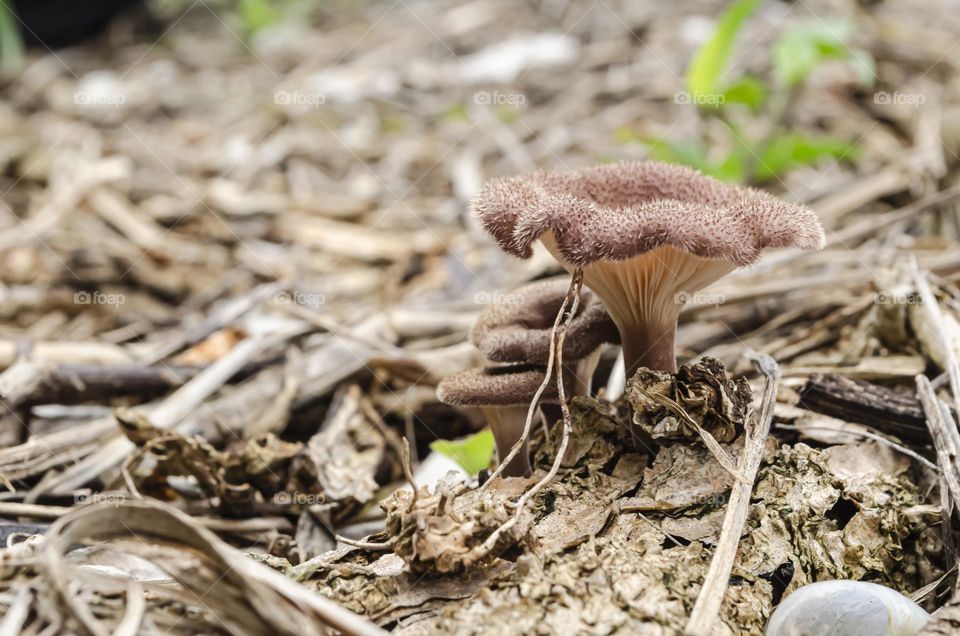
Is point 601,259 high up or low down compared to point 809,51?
down

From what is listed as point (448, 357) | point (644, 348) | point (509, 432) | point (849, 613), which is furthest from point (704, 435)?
point (448, 357)

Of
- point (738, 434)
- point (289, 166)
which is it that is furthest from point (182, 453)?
point (289, 166)

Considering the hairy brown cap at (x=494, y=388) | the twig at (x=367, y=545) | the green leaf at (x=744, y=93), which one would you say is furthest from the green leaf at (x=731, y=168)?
the twig at (x=367, y=545)

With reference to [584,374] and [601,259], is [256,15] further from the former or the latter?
[601,259]

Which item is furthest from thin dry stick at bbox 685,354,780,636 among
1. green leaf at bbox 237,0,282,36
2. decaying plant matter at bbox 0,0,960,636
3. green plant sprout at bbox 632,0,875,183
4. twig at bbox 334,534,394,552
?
green leaf at bbox 237,0,282,36

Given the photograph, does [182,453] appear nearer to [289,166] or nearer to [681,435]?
[681,435]

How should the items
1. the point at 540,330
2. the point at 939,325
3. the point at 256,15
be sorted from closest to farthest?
1. the point at 540,330
2. the point at 939,325
3. the point at 256,15
